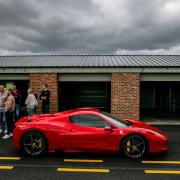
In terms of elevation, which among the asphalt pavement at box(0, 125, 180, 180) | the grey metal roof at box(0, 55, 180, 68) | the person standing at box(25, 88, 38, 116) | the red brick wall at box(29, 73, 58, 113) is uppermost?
the grey metal roof at box(0, 55, 180, 68)

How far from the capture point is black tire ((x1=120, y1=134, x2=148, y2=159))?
5.84m

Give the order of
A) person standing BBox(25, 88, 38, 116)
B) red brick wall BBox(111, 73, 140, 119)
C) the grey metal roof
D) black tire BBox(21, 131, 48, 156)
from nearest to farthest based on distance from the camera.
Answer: black tire BBox(21, 131, 48, 156)
person standing BBox(25, 88, 38, 116)
red brick wall BBox(111, 73, 140, 119)
the grey metal roof

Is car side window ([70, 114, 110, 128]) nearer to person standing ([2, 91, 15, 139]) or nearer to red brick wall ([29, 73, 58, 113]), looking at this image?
person standing ([2, 91, 15, 139])

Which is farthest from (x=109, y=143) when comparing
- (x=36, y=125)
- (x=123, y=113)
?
(x=123, y=113)

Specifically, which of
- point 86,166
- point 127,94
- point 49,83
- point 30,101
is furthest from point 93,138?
point 49,83

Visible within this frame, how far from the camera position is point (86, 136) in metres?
5.83

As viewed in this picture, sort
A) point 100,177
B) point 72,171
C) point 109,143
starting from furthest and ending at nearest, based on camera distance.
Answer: point 109,143 < point 72,171 < point 100,177

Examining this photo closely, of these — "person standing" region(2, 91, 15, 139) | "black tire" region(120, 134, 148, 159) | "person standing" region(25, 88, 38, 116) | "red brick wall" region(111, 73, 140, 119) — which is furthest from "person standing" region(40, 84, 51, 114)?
"black tire" region(120, 134, 148, 159)

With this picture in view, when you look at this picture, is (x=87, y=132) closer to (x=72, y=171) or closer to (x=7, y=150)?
(x=72, y=171)

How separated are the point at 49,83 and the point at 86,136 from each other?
603cm

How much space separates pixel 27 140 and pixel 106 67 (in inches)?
239

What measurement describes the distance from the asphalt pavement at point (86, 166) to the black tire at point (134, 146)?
0.16 metres

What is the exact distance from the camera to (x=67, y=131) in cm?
591

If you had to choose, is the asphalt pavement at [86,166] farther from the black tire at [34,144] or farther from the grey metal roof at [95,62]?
the grey metal roof at [95,62]
